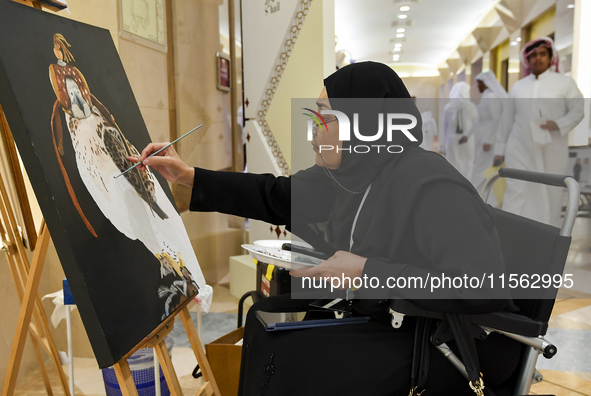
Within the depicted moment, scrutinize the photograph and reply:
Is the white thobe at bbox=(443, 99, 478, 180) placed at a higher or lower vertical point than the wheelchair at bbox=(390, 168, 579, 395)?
higher

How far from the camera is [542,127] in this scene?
137 inches

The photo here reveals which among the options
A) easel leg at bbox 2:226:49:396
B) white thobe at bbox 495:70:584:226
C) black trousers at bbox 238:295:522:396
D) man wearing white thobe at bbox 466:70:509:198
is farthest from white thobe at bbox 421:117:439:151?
easel leg at bbox 2:226:49:396

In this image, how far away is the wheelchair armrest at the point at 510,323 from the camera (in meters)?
0.93

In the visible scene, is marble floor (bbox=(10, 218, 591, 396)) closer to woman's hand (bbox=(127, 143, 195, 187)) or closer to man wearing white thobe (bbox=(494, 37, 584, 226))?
man wearing white thobe (bbox=(494, 37, 584, 226))

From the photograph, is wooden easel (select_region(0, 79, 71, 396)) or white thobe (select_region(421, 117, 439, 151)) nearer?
wooden easel (select_region(0, 79, 71, 396))

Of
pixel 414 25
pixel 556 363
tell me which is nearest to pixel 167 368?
pixel 556 363

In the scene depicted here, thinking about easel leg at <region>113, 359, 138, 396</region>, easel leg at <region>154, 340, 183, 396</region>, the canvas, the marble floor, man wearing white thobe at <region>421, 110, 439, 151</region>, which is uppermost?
man wearing white thobe at <region>421, 110, 439, 151</region>

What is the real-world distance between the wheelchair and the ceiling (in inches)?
227

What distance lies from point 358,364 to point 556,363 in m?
1.54

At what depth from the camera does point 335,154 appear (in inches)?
51.0

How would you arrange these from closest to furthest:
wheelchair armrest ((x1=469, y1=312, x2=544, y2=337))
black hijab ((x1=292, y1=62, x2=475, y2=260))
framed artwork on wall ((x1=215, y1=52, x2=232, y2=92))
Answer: wheelchair armrest ((x1=469, y1=312, x2=544, y2=337)) < black hijab ((x1=292, y1=62, x2=475, y2=260)) < framed artwork on wall ((x1=215, y1=52, x2=232, y2=92))

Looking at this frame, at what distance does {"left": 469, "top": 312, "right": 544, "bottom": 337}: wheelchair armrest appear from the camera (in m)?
0.93

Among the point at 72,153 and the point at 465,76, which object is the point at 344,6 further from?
the point at 72,153

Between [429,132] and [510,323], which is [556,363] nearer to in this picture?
[510,323]
